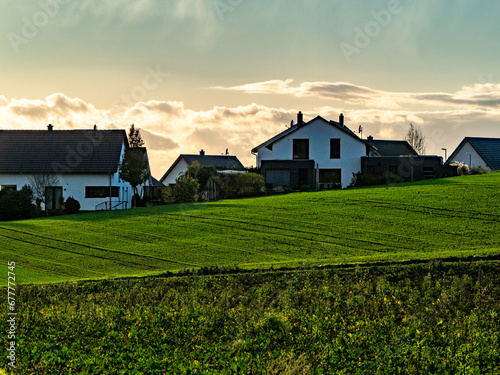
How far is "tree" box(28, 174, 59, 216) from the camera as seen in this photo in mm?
44062

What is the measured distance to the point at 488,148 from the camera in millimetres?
63656

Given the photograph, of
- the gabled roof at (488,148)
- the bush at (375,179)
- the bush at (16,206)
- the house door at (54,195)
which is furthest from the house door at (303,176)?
A: the bush at (16,206)

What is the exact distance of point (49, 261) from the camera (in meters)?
21.5

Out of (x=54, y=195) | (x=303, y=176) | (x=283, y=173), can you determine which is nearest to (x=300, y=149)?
(x=303, y=176)

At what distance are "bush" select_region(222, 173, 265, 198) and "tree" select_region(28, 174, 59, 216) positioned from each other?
40.4ft

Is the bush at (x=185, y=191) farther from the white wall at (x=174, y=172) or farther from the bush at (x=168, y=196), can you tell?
the white wall at (x=174, y=172)

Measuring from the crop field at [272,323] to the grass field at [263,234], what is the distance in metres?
2.39

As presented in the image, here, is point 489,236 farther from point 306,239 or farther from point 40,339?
point 40,339

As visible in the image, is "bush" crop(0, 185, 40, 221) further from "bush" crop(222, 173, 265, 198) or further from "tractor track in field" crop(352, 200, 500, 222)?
"tractor track in field" crop(352, 200, 500, 222)

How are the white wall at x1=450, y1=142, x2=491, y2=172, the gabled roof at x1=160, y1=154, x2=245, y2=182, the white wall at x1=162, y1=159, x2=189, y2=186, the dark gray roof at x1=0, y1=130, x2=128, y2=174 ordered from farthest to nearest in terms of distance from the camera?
the white wall at x1=162, y1=159, x2=189, y2=186 < the gabled roof at x1=160, y1=154, x2=245, y2=182 < the white wall at x1=450, y1=142, x2=491, y2=172 < the dark gray roof at x1=0, y1=130, x2=128, y2=174

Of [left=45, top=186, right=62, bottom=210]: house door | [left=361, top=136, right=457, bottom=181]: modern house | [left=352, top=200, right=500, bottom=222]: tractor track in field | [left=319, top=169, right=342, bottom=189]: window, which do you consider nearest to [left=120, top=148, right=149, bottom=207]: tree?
[left=45, top=186, right=62, bottom=210]: house door

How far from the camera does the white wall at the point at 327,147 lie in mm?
53750

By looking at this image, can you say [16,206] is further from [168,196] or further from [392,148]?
[392,148]

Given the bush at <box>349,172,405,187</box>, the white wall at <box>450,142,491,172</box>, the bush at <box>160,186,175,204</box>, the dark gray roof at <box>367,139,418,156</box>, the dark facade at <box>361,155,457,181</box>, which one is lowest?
the bush at <box>160,186,175,204</box>
